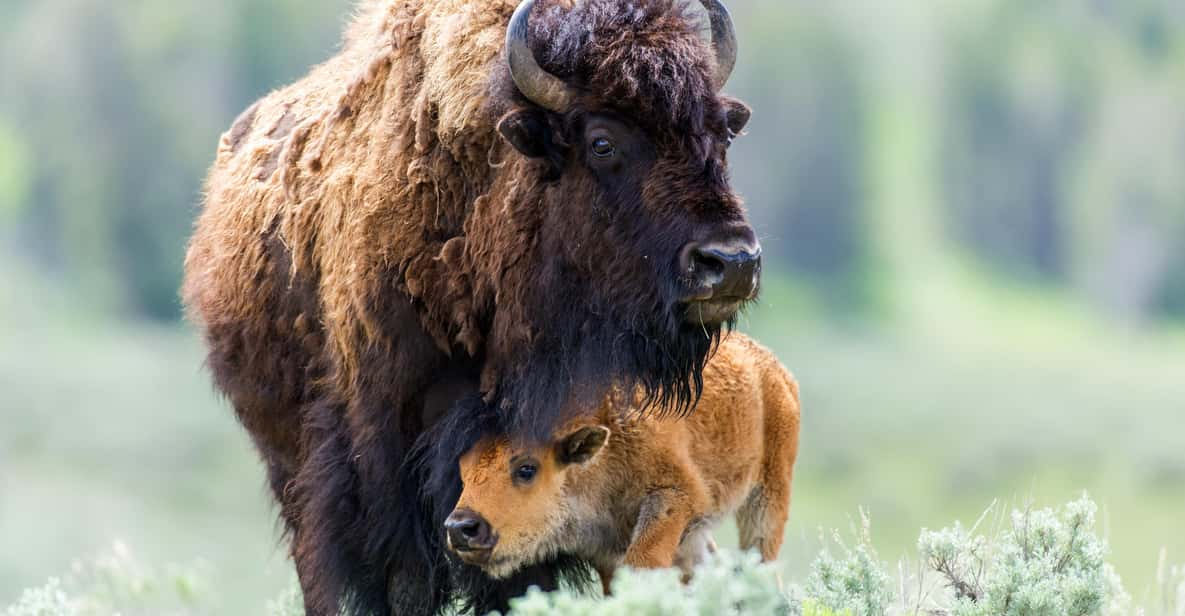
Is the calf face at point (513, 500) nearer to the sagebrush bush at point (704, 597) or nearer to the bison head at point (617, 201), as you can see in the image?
the bison head at point (617, 201)

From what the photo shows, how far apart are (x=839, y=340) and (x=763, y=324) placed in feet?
11.8

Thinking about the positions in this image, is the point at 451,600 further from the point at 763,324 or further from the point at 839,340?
the point at 839,340

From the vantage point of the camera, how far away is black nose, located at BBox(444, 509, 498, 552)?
6.46 meters

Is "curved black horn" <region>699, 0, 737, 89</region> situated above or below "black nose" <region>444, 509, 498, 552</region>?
above

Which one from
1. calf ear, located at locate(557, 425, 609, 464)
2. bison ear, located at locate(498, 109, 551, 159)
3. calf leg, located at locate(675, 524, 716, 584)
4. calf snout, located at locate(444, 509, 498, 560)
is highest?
bison ear, located at locate(498, 109, 551, 159)

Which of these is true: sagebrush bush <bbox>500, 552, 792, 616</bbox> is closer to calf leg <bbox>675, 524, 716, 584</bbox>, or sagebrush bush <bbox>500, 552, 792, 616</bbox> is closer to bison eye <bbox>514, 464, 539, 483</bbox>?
bison eye <bbox>514, 464, 539, 483</bbox>

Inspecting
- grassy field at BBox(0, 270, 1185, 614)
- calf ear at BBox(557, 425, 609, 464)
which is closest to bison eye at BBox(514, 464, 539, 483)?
calf ear at BBox(557, 425, 609, 464)

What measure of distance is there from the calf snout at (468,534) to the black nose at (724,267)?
1.45 metres

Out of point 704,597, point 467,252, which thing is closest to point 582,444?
point 467,252

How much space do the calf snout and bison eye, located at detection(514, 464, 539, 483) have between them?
0.36 m

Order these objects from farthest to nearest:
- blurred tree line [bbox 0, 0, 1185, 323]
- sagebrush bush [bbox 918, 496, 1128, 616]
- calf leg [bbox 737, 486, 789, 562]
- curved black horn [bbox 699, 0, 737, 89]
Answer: blurred tree line [bbox 0, 0, 1185, 323] < calf leg [bbox 737, 486, 789, 562] < curved black horn [bbox 699, 0, 737, 89] < sagebrush bush [bbox 918, 496, 1128, 616]

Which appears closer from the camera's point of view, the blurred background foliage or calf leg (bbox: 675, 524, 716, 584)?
calf leg (bbox: 675, 524, 716, 584)

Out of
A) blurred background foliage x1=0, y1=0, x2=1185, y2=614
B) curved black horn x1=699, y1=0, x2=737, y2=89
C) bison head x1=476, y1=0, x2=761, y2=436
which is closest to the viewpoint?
bison head x1=476, y1=0, x2=761, y2=436

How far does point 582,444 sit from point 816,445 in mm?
25576
